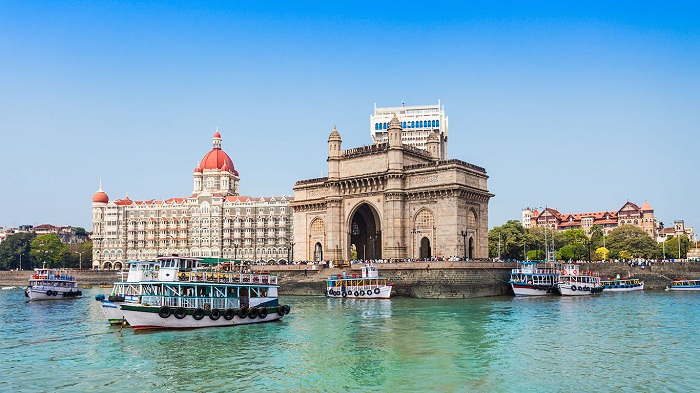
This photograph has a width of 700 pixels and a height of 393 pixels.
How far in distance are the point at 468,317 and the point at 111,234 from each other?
110m

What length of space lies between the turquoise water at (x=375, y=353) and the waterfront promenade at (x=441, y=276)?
12.6 meters

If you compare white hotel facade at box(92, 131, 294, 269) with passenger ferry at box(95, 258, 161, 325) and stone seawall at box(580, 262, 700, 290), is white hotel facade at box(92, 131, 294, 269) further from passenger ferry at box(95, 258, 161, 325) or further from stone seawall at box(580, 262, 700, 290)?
passenger ferry at box(95, 258, 161, 325)

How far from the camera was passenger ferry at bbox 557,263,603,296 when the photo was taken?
214 feet

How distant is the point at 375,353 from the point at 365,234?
54.4 meters

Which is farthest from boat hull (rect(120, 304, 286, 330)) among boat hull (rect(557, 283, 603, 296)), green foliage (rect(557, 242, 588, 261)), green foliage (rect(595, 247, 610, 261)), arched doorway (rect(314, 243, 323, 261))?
green foliage (rect(595, 247, 610, 261))

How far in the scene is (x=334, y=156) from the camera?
253ft

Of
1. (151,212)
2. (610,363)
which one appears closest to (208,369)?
(610,363)

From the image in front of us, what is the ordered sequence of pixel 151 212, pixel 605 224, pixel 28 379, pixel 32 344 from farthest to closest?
pixel 605 224 < pixel 151 212 < pixel 32 344 < pixel 28 379

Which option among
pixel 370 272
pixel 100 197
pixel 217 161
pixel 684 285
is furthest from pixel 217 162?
pixel 684 285

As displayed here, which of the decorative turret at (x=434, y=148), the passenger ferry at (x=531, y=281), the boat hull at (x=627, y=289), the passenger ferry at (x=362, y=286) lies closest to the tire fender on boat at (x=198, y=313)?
the passenger ferry at (x=362, y=286)

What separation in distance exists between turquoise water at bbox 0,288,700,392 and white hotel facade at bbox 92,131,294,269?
82046 mm

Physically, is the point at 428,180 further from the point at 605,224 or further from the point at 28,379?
the point at 605,224

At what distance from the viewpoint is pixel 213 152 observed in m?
142

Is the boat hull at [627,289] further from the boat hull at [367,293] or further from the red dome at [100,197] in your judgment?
the red dome at [100,197]
